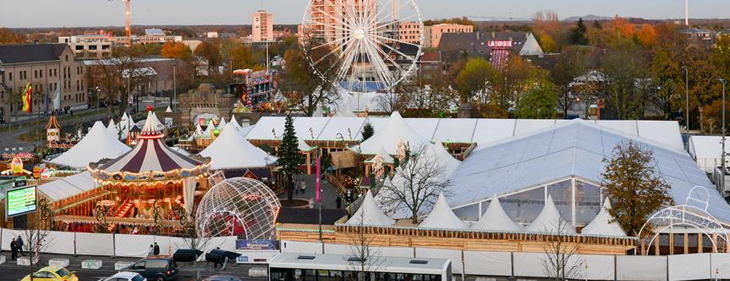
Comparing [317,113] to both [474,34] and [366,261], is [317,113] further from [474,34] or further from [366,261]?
[474,34]

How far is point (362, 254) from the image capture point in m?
29.0

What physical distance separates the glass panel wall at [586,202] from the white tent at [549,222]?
3.33ft

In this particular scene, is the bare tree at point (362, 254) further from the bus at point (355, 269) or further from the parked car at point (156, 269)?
the parked car at point (156, 269)

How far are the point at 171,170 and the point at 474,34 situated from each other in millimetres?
134882

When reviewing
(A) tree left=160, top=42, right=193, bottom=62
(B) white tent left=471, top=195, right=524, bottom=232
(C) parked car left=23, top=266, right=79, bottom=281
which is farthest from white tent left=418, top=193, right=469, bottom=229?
(A) tree left=160, top=42, right=193, bottom=62

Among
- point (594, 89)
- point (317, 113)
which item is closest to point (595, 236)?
point (317, 113)

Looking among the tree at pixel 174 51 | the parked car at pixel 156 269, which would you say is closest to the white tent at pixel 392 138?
the parked car at pixel 156 269

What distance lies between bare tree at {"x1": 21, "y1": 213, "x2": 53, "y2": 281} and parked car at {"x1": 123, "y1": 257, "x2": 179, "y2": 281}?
371 cm

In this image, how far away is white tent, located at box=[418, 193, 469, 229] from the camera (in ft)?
112

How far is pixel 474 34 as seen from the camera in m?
173

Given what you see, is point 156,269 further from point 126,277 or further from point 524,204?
point 524,204

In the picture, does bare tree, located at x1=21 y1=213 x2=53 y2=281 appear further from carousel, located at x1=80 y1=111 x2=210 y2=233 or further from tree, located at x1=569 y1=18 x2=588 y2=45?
tree, located at x1=569 y1=18 x2=588 y2=45

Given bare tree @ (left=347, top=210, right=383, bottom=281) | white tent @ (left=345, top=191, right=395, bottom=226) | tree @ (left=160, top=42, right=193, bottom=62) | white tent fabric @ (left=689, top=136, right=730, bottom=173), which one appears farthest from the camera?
tree @ (left=160, top=42, right=193, bottom=62)

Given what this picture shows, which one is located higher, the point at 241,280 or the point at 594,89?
the point at 594,89
